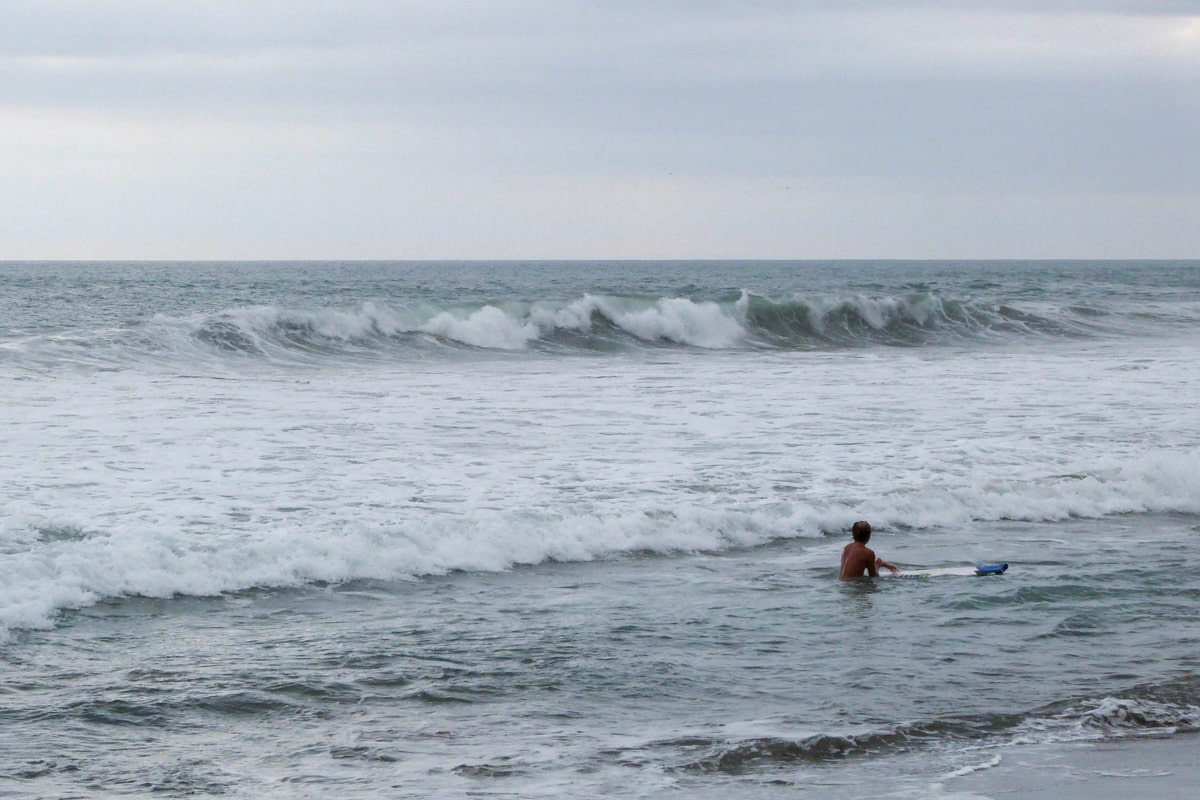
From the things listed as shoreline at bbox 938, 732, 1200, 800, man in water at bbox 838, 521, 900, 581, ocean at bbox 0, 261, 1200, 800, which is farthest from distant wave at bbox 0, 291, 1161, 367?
shoreline at bbox 938, 732, 1200, 800

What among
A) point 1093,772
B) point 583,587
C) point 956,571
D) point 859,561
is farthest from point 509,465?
point 1093,772

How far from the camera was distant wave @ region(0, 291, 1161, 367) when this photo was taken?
83.5 feet

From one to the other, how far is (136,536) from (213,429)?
219 inches

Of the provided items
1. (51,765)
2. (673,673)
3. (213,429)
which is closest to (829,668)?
(673,673)

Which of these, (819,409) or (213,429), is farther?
(819,409)

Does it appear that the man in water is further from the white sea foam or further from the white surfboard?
the white sea foam

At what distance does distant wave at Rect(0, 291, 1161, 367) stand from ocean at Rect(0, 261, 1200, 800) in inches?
153

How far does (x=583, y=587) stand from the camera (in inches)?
382

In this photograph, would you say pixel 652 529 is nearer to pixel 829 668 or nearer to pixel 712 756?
pixel 829 668

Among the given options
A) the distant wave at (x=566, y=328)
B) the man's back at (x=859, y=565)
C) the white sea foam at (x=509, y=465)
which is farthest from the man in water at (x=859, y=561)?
the distant wave at (x=566, y=328)

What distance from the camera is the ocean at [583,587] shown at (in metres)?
6.27

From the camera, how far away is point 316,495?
12102 mm

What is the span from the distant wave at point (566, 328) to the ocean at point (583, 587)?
3887mm

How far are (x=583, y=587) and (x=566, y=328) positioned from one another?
2323cm
